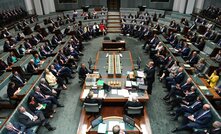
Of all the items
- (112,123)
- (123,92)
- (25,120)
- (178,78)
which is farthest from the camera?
(178,78)

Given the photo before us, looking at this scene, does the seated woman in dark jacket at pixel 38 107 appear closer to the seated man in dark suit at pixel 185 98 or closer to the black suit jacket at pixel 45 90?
the black suit jacket at pixel 45 90

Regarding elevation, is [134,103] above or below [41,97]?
above

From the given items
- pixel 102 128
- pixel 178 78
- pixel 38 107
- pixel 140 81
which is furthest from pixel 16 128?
pixel 178 78

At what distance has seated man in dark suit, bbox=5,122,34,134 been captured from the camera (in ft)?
14.7

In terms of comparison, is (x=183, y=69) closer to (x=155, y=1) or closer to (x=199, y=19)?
(x=199, y=19)

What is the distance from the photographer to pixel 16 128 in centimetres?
468

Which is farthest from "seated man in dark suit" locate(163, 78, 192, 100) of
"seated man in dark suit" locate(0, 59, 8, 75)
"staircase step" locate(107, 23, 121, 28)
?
"staircase step" locate(107, 23, 121, 28)

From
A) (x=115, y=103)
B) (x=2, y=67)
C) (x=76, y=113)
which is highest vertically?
(x=2, y=67)

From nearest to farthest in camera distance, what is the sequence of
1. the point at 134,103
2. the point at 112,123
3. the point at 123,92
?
Result: the point at 112,123
the point at 134,103
the point at 123,92

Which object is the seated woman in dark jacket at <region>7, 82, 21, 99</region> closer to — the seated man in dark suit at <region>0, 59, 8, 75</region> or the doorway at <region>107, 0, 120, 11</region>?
the seated man in dark suit at <region>0, 59, 8, 75</region>

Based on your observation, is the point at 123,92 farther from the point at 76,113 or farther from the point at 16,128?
the point at 16,128

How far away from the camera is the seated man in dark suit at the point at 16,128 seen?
4.49 m

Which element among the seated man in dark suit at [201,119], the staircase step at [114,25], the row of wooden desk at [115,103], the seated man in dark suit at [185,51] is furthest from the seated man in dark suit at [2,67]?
the staircase step at [114,25]

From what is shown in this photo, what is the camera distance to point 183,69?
7062 millimetres
